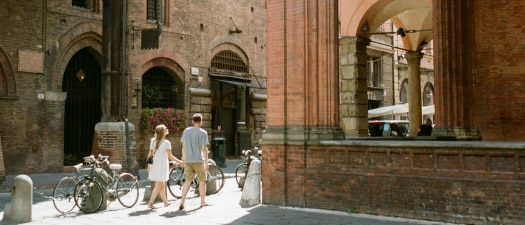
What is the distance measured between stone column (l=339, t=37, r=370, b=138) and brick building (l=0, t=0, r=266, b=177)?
21.1 feet

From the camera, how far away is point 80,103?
20.3 m

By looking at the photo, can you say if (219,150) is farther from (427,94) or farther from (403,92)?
(427,94)

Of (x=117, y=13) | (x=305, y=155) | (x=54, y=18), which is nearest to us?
(x=305, y=155)

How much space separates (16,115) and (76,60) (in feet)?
11.0

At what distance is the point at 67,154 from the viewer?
19891 millimetres

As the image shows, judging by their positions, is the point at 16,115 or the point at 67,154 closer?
the point at 16,115

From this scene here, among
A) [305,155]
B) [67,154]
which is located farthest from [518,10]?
[67,154]

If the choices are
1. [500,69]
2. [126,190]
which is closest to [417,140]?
[500,69]

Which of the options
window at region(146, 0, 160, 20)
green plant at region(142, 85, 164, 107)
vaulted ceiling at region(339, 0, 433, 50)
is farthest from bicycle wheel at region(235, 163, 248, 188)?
window at region(146, 0, 160, 20)

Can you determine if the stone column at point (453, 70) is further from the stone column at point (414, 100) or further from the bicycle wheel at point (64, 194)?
the bicycle wheel at point (64, 194)

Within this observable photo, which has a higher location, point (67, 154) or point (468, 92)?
point (468, 92)

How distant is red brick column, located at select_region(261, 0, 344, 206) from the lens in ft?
34.5

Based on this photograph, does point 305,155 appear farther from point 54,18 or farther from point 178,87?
point 178,87

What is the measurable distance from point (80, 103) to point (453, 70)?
13118mm
